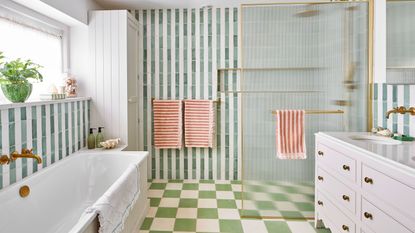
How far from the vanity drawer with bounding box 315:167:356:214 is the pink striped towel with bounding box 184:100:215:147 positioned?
1538mm

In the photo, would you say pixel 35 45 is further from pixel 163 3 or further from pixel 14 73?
pixel 163 3

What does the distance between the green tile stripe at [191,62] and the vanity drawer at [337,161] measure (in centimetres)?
153

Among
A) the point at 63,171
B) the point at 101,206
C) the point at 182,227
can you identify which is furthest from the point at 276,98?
the point at 63,171

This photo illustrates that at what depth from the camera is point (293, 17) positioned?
247cm

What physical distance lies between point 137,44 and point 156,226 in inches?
87.7

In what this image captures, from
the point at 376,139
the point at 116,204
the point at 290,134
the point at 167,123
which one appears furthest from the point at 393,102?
the point at 167,123

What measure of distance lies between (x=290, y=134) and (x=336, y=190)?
2.08 ft

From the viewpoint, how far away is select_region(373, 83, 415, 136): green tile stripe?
2.10 m

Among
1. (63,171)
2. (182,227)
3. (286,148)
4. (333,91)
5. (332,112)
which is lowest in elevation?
(182,227)

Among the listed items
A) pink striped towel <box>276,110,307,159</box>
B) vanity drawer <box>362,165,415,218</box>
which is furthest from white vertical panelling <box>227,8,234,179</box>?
vanity drawer <box>362,165,415,218</box>

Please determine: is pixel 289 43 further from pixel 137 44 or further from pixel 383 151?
pixel 137 44

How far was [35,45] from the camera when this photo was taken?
8.75ft

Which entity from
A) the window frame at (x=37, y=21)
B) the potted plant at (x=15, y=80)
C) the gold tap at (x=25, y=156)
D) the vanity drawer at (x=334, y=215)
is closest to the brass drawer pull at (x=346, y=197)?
the vanity drawer at (x=334, y=215)

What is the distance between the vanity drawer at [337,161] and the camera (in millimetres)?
1886
